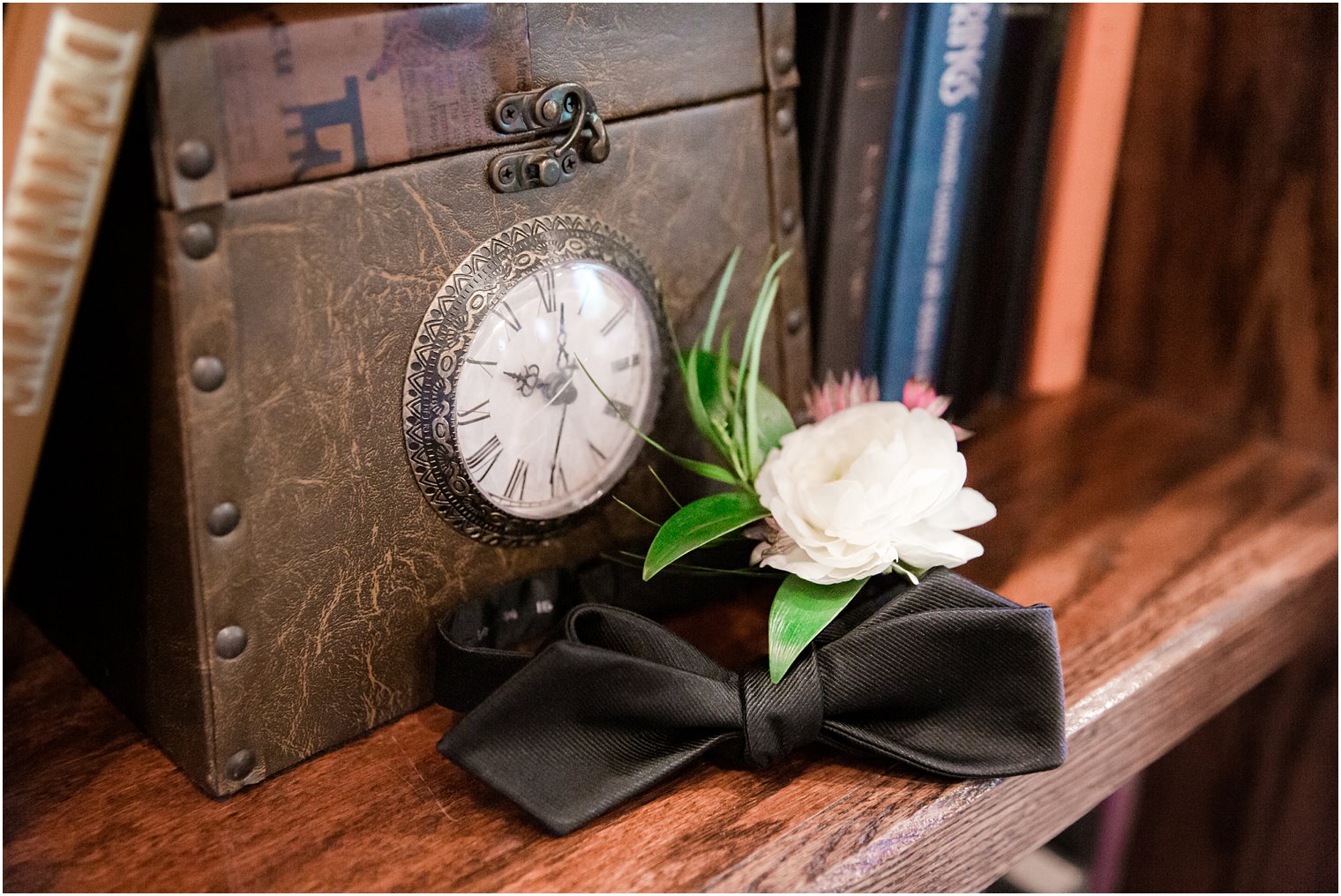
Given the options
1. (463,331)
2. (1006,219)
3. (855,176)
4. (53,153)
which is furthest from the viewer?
(1006,219)

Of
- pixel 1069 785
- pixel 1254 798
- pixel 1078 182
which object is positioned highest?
pixel 1078 182

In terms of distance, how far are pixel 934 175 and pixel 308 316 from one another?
17.2 inches

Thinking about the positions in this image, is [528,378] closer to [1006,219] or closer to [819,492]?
[819,492]

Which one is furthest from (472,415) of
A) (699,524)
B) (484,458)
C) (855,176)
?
(855,176)

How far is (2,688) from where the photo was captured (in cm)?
65

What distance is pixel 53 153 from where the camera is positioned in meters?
0.44

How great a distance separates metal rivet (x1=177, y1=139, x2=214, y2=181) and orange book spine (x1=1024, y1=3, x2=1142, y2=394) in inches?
24.4

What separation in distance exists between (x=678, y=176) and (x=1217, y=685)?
0.46 meters

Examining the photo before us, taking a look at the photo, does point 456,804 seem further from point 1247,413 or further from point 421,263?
point 1247,413

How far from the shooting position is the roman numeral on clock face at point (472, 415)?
0.58 m

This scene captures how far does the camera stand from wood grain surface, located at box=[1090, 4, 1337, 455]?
2.79ft

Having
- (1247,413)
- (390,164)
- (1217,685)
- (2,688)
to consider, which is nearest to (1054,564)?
(1217,685)

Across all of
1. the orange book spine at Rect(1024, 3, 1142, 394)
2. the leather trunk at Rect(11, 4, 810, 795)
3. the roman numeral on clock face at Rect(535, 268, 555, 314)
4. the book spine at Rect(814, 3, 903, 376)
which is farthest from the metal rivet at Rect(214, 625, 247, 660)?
the orange book spine at Rect(1024, 3, 1142, 394)

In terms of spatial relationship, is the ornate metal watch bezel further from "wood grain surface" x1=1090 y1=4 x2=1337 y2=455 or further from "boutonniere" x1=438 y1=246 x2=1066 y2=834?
"wood grain surface" x1=1090 y1=4 x2=1337 y2=455
